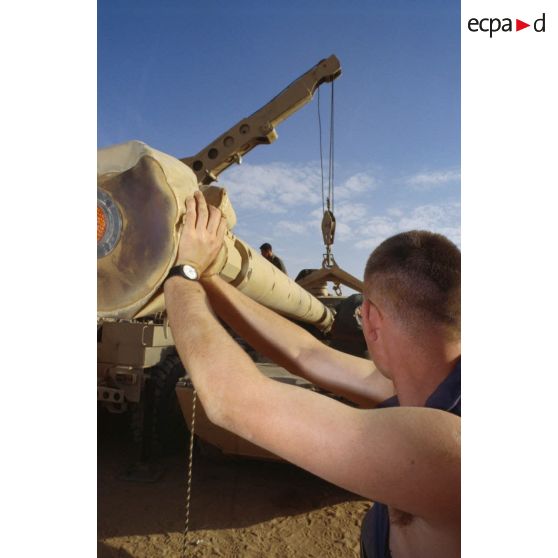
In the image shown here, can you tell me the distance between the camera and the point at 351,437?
897 millimetres

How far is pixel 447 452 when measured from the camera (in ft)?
2.98

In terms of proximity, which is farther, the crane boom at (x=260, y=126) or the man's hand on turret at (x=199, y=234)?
the crane boom at (x=260, y=126)

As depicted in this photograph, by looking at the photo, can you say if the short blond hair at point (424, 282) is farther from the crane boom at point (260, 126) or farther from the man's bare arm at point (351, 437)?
the crane boom at point (260, 126)

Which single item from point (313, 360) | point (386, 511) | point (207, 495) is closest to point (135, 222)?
point (313, 360)

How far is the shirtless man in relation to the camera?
0.90 m

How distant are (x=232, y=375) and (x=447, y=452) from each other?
42 centimetres

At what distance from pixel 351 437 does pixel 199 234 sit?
1.90ft

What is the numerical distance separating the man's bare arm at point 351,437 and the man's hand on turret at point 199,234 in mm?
315

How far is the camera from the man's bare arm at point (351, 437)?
2.93 ft
